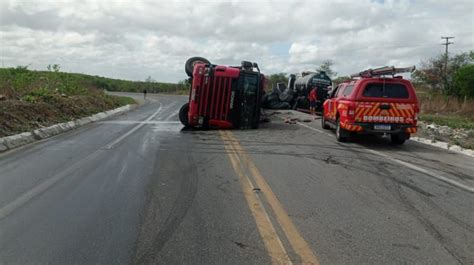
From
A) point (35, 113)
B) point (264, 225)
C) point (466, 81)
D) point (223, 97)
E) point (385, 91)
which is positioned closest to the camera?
point (264, 225)

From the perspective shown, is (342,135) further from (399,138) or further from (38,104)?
(38,104)

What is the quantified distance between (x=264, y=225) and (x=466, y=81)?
33.7 m

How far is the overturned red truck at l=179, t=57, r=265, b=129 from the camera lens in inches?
668

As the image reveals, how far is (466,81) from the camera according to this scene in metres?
34.7

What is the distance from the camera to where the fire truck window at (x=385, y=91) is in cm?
1332

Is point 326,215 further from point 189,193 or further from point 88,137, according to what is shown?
point 88,137

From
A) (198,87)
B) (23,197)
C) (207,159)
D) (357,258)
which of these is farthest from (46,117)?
(357,258)

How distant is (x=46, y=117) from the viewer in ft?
55.4

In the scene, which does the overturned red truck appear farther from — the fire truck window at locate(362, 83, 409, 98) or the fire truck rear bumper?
the fire truck rear bumper

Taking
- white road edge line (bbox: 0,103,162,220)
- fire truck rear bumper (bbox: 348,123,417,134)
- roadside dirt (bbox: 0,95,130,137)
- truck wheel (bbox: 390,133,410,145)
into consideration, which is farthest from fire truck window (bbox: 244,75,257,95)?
white road edge line (bbox: 0,103,162,220)

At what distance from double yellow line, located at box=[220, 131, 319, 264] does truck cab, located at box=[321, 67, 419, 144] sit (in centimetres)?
472

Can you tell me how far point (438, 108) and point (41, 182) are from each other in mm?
26527

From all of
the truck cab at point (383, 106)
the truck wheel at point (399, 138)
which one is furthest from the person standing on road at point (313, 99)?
the truck cab at point (383, 106)

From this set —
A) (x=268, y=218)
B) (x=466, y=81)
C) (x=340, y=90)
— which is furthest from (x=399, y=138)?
(x=466, y=81)
